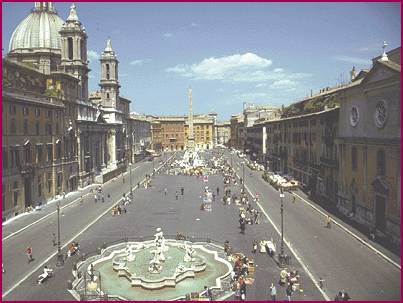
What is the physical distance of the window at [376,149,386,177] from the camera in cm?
3344

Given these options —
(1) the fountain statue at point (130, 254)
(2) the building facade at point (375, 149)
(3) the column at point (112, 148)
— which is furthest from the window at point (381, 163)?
(3) the column at point (112, 148)

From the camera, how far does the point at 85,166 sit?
69.9 metres

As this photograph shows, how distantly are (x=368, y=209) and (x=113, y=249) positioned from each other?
2021 centimetres

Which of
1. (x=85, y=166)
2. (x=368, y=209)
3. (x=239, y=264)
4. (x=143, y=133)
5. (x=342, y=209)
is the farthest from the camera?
(x=143, y=133)

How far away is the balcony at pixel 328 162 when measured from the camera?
46625 millimetres

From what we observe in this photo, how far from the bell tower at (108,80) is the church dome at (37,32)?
2120cm

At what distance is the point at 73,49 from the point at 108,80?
28943 mm

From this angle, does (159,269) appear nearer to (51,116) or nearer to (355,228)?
(355,228)

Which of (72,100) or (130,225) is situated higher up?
(72,100)

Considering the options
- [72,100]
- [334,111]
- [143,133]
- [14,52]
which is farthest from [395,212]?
[143,133]

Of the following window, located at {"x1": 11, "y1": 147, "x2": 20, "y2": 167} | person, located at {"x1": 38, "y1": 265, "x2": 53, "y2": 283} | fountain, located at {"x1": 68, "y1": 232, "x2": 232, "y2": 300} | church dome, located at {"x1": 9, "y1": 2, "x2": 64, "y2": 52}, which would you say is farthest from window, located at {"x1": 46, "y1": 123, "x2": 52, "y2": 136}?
person, located at {"x1": 38, "y1": 265, "x2": 53, "y2": 283}

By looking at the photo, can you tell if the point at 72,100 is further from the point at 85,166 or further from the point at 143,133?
the point at 143,133

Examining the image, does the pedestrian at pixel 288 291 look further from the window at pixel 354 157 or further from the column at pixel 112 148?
the column at pixel 112 148

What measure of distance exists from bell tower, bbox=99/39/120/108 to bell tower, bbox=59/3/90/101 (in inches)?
1065
